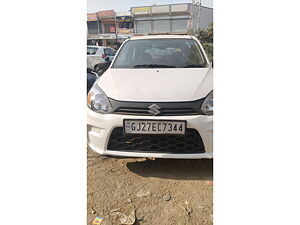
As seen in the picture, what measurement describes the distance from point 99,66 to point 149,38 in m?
0.67

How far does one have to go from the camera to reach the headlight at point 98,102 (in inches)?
61.0

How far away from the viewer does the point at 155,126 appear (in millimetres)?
1443

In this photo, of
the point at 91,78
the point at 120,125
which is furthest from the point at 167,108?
the point at 91,78

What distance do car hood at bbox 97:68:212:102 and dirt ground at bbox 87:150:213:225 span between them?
23.5 inches

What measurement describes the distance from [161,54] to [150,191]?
54.0 inches

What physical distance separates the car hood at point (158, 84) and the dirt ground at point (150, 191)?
597mm

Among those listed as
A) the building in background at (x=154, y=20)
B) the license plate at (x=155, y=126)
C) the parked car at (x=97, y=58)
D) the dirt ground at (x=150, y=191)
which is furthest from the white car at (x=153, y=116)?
the parked car at (x=97, y=58)

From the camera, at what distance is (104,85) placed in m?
1.68

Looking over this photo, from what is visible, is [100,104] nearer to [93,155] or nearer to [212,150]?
[93,155]

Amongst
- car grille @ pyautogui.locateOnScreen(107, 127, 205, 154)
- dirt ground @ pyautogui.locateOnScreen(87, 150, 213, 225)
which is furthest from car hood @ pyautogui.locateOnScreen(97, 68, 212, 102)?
dirt ground @ pyautogui.locateOnScreen(87, 150, 213, 225)

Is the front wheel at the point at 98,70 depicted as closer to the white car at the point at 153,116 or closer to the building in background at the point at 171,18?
the white car at the point at 153,116

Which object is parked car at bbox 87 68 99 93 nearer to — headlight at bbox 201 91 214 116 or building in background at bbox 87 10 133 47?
building in background at bbox 87 10 133 47

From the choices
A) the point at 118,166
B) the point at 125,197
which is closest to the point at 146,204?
the point at 125,197

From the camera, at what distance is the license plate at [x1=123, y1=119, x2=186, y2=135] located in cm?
143
